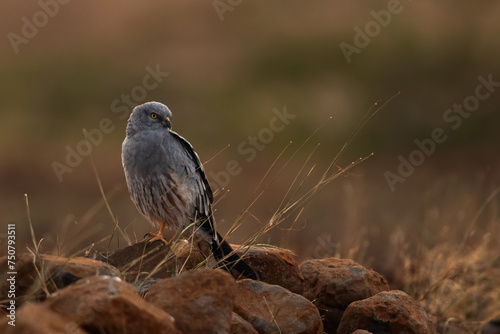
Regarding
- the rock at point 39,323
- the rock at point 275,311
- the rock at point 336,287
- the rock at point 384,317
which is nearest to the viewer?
the rock at point 39,323

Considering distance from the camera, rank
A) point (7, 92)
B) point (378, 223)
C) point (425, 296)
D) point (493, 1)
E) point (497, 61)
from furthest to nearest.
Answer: point (493, 1)
point (497, 61)
point (7, 92)
point (378, 223)
point (425, 296)

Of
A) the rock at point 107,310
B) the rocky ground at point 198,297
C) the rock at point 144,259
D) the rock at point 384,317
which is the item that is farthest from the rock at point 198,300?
the rock at point 384,317

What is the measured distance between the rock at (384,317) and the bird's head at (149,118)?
209 centimetres

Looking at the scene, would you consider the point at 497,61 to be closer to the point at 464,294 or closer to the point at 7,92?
the point at 7,92

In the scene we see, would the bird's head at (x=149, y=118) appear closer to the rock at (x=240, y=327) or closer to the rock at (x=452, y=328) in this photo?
the rock at (x=240, y=327)

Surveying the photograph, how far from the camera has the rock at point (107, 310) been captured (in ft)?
13.3

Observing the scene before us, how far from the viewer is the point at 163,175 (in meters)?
6.59

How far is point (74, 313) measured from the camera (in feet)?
13.3

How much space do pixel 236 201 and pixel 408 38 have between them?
7174 millimetres

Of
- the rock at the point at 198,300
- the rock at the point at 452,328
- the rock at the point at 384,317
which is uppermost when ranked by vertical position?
the rock at the point at 198,300

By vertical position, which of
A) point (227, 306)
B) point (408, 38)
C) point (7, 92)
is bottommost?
point (408, 38)

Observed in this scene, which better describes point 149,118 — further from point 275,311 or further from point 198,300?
point 198,300

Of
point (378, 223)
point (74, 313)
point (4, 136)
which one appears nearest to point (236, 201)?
point (378, 223)

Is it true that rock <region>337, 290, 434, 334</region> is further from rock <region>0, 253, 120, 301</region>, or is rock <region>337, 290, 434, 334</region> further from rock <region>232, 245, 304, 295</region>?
rock <region>0, 253, 120, 301</region>
